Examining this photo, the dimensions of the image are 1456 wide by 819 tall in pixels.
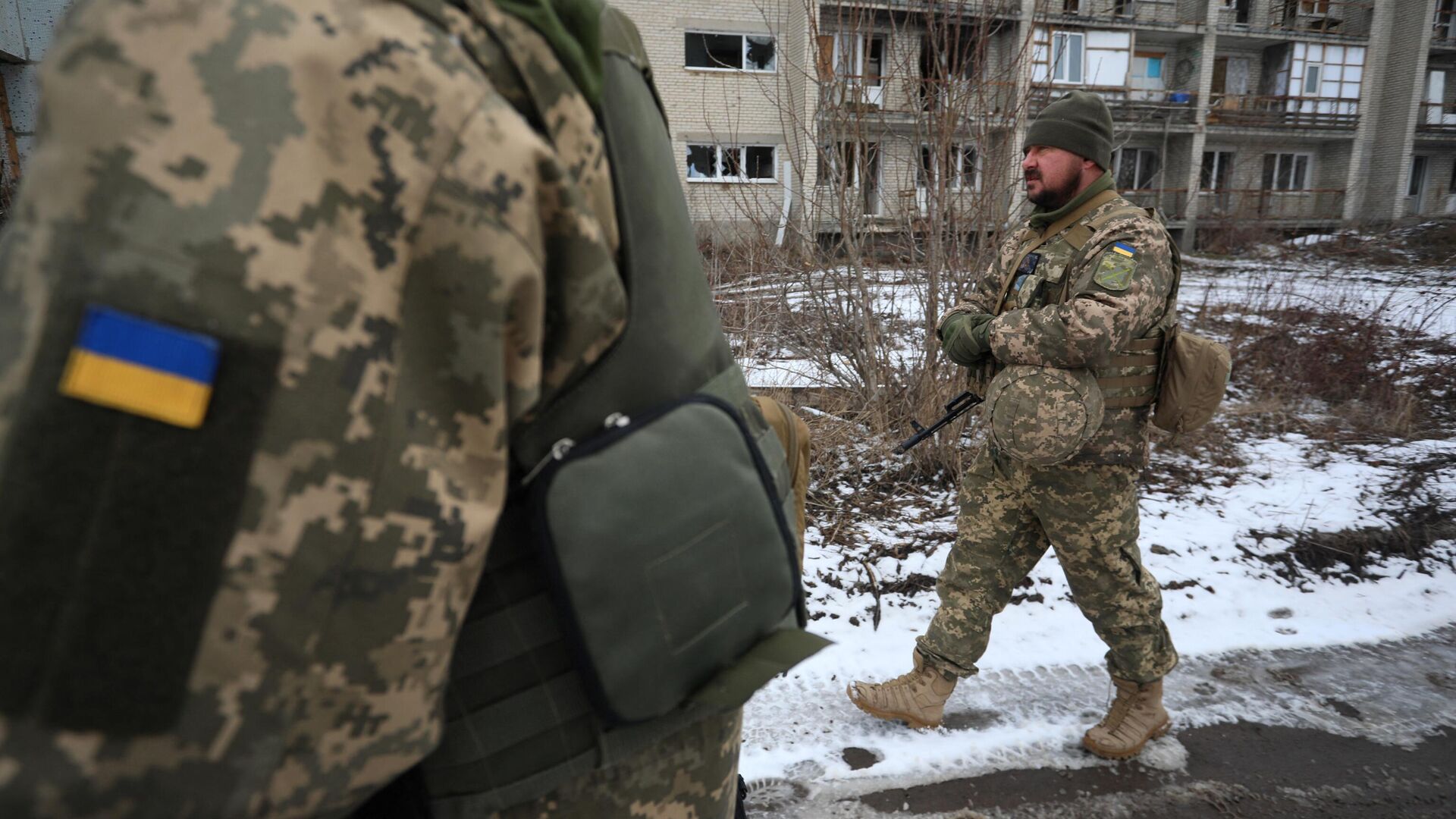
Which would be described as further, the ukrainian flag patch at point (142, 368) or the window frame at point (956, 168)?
the window frame at point (956, 168)

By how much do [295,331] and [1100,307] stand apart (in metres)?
2.29

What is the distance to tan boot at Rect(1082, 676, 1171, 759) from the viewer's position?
2.59m

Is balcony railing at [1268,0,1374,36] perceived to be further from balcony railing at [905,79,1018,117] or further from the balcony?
balcony railing at [905,79,1018,117]

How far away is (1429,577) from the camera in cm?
396

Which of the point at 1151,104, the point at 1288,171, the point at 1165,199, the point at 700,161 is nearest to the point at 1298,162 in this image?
the point at 1288,171

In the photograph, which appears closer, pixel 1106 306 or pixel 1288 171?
pixel 1106 306

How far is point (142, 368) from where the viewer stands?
518 millimetres

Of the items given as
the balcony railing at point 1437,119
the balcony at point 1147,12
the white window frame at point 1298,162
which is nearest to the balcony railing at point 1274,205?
the white window frame at point 1298,162

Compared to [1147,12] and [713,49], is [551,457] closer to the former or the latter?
[713,49]

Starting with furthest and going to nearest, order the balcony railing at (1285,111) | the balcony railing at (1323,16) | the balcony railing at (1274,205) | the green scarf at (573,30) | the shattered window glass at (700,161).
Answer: the balcony railing at (1323,16)
the balcony railing at (1285,111)
the balcony railing at (1274,205)
the shattered window glass at (700,161)
the green scarf at (573,30)

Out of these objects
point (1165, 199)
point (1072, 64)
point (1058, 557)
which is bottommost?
point (1165, 199)

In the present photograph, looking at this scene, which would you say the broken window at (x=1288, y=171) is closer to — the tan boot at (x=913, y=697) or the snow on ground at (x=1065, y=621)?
the snow on ground at (x=1065, y=621)

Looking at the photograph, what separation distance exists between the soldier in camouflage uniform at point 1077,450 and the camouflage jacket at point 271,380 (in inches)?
83.3

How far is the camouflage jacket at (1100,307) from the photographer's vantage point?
2381 millimetres
